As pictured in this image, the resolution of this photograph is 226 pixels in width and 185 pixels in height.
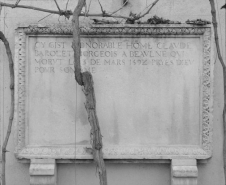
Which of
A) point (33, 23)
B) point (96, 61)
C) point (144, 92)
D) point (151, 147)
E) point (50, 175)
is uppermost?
point (33, 23)

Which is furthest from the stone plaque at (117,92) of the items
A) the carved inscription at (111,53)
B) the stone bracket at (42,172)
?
the stone bracket at (42,172)

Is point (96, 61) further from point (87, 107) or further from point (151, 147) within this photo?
point (151, 147)

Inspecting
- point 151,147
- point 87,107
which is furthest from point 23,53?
point 151,147

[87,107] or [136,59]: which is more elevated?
[136,59]

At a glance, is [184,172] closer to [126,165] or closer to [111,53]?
[126,165]

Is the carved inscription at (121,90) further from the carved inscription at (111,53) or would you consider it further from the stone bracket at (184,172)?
the stone bracket at (184,172)

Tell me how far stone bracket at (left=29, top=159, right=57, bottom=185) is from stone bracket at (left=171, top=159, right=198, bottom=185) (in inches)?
62.1

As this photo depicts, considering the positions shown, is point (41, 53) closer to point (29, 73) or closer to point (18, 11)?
point (29, 73)

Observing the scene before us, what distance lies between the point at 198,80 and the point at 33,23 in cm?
236

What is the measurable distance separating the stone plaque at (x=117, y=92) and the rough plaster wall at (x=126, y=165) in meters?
0.25

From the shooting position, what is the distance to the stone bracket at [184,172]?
5496mm

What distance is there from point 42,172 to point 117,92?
56.6 inches

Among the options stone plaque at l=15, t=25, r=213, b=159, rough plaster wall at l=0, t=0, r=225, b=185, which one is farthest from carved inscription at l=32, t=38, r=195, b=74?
rough plaster wall at l=0, t=0, r=225, b=185

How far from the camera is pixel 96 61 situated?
5.68 meters
